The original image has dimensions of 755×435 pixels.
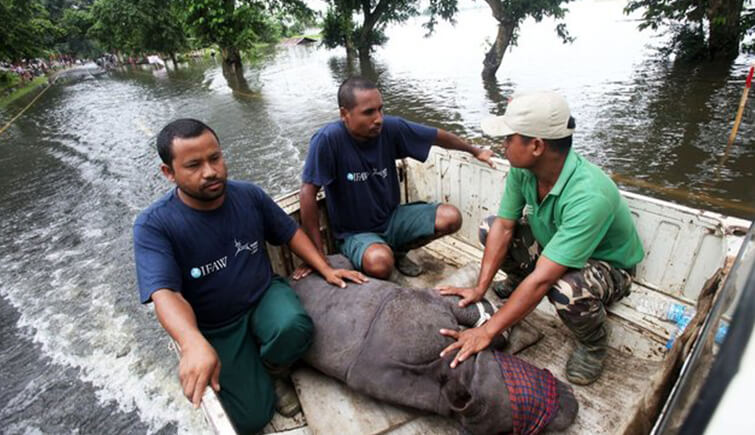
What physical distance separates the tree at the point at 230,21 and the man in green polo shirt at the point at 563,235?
16.8 m

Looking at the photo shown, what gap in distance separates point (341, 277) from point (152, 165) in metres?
7.58

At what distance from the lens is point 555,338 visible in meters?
2.27

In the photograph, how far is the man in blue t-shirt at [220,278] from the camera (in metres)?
1.70

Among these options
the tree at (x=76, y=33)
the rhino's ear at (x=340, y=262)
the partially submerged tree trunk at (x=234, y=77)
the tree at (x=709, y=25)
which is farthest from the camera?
the tree at (x=76, y=33)

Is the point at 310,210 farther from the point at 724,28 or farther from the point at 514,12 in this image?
the point at 724,28

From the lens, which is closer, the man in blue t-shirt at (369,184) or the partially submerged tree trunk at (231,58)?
the man in blue t-shirt at (369,184)

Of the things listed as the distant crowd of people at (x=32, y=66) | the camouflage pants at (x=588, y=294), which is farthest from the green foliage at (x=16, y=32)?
the camouflage pants at (x=588, y=294)

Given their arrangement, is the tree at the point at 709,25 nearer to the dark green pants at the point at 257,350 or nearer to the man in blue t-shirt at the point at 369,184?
the man in blue t-shirt at the point at 369,184

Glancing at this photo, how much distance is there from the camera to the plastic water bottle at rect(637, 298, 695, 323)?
6.78ft

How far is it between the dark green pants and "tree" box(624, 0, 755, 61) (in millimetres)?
14084

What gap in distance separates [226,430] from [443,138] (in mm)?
2245

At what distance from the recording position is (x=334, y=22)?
2400 cm

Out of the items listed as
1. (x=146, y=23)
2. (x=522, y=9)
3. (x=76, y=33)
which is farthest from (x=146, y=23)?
(x=522, y=9)

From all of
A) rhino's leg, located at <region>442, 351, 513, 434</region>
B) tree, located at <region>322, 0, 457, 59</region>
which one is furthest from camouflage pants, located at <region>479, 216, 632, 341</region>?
tree, located at <region>322, 0, 457, 59</region>
